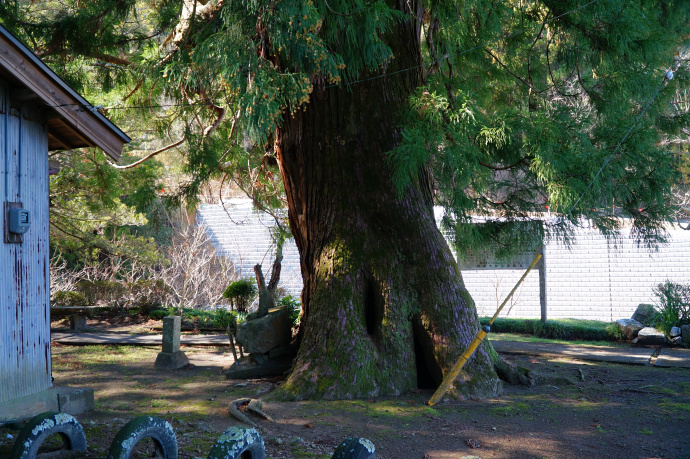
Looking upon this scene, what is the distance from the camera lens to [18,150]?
5.26 metres

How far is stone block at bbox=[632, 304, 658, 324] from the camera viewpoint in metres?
11.4

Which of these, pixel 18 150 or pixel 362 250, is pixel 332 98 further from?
pixel 18 150

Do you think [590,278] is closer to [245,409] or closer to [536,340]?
[536,340]

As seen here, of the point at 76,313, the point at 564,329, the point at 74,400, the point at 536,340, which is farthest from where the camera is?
the point at 76,313

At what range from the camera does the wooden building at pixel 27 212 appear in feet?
16.4

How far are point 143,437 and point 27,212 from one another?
106 inches

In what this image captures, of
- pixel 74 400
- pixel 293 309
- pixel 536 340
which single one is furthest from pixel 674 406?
pixel 74 400

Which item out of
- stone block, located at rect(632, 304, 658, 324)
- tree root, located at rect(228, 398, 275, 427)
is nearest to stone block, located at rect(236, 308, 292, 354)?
tree root, located at rect(228, 398, 275, 427)

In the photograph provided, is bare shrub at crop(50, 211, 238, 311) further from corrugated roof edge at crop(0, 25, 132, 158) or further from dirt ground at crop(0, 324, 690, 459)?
corrugated roof edge at crop(0, 25, 132, 158)

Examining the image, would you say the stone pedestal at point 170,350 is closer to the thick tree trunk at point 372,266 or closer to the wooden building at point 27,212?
the thick tree trunk at point 372,266

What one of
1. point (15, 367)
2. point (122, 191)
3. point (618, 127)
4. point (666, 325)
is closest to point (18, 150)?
point (15, 367)

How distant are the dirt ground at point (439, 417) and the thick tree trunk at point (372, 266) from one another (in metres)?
0.36

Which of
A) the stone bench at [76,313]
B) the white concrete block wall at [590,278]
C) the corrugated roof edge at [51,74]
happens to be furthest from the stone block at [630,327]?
the stone bench at [76,313]

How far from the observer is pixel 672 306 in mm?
10688
